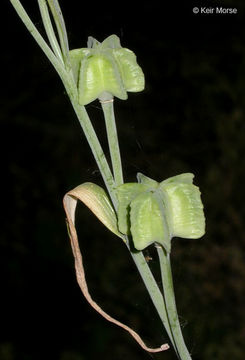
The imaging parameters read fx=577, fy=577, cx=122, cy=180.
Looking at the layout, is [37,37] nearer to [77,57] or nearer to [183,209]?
[77,57]

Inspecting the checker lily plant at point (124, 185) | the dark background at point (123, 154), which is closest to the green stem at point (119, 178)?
the checker lily plant at point (124, 185)

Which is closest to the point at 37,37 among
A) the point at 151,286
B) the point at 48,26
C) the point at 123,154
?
the point at 48,26

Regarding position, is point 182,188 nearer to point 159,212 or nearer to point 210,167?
point 159,212

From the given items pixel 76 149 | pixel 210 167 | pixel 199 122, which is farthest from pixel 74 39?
pixel 210 167

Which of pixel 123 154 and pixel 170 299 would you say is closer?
pixel 170 299

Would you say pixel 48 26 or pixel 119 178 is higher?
pixel 48 26

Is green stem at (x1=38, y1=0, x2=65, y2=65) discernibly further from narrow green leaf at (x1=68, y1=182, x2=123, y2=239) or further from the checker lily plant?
narrow green leaf at (x1=68, y1=182, x2=123, y2=239)

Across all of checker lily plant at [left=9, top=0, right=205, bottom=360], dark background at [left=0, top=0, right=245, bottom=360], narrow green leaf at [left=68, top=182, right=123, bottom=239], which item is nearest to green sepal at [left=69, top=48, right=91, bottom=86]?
checker lily plant at [left=9, top=0, right=205, bottom=360]

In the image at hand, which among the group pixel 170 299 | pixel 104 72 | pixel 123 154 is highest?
pixel 104 72
